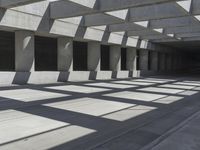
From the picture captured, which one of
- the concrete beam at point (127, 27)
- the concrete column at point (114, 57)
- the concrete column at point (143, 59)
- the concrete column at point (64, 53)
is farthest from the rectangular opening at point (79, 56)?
the concrete column at point (143, 59)

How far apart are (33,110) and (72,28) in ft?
42.5

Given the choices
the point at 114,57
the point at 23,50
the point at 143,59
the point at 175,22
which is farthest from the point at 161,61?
the point at 23,50

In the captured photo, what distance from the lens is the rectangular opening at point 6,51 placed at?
22828 mm

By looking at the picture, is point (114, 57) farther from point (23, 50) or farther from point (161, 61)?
point (161, 61)

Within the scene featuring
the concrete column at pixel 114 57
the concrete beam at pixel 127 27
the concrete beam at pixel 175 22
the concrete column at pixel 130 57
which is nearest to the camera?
the concrete beam at pixel 175 22

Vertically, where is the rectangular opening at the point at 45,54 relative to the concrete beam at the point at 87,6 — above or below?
below

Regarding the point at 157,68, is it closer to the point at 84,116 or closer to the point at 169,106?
the point at 169,106

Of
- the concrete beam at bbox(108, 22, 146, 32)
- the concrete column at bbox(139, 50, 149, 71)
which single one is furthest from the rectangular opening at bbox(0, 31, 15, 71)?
the concrete column at bbox(139, 50, 149, 71)

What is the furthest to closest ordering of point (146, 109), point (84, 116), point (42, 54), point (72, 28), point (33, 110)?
point (42, 54)
point (72, 28)
point (146, 109)
point (33, 110)
point (84, 116)

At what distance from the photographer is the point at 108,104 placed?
10.7 m

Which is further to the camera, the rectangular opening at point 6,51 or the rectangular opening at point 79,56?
the rectangular opening at point 79,56

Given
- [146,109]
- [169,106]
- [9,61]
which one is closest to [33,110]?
[146,109]

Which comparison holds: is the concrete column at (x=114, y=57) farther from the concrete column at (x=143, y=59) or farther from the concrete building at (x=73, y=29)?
the concrete column at (x=143, y=59)

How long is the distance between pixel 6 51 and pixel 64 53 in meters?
5.89
